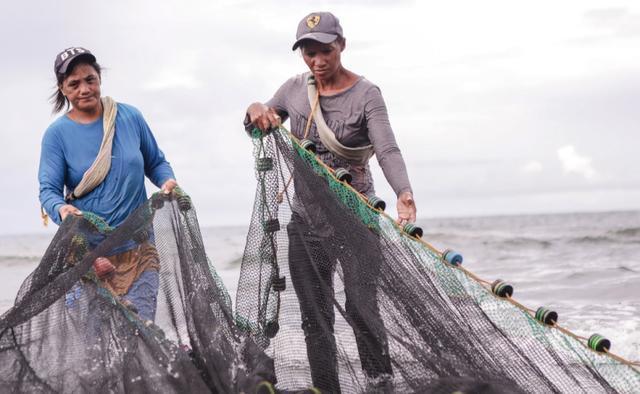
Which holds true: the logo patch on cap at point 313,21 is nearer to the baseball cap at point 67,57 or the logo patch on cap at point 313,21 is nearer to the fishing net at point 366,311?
the fishing net at point 366,311

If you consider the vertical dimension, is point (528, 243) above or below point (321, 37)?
below

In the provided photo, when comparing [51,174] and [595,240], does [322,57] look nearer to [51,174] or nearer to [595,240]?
[51,174]

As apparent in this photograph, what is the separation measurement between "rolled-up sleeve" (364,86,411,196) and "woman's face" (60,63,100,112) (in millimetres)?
1393

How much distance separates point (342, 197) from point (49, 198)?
4.86 feet

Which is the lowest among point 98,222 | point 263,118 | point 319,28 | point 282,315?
point 282,315

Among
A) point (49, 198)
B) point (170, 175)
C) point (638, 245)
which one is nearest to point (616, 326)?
point (170, 175)

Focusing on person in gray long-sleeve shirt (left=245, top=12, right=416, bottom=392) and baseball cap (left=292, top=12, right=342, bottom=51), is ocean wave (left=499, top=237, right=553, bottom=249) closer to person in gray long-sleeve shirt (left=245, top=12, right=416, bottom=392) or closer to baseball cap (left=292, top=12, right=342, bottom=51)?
person in gray long-sleeve shirt (left=245, top=12, right=416, bottom=392)

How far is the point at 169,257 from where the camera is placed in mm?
4461

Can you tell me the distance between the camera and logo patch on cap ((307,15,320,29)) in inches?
172

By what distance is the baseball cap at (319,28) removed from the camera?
170 inches

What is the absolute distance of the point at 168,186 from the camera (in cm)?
457

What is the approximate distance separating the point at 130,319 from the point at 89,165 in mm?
838

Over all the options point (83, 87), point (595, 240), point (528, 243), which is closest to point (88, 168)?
point (83, 87)

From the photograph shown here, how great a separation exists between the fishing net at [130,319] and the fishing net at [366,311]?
0.24 meters
